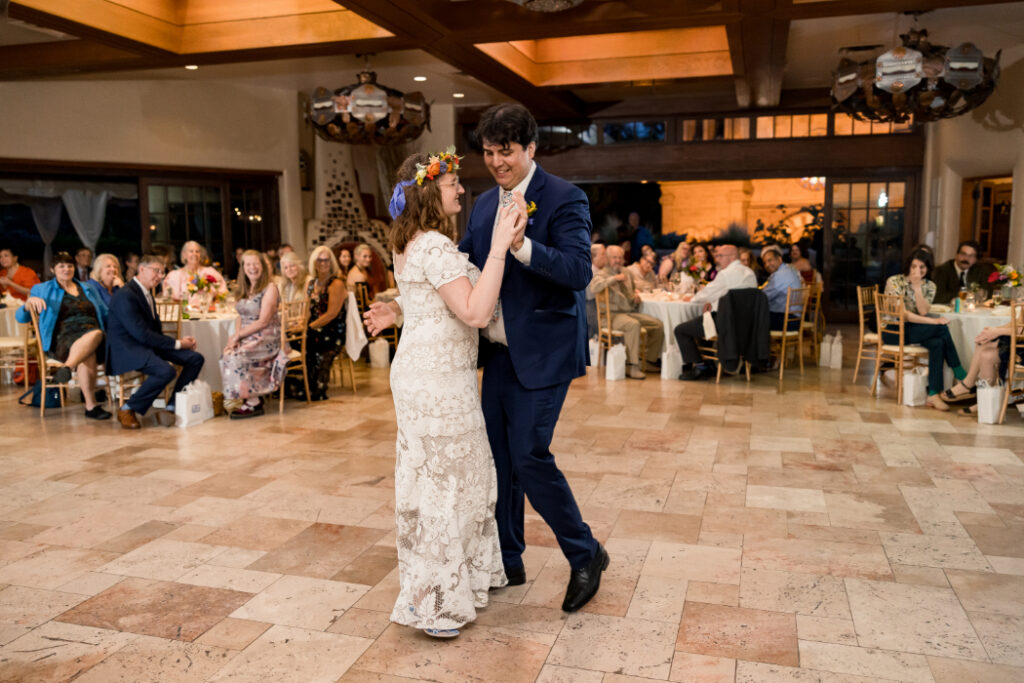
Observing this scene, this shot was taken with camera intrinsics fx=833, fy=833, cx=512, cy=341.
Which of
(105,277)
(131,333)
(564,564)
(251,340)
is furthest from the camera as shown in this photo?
(105,277)

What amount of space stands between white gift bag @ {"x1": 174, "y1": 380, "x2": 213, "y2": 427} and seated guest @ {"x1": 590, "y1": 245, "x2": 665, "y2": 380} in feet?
12.4

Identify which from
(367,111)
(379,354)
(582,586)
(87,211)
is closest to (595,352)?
(379,354)

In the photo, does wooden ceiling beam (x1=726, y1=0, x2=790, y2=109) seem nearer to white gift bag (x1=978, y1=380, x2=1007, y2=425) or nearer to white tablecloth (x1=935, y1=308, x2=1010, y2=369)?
white tablecloth (x1=935, y1=308, x2=1010, y2=369)

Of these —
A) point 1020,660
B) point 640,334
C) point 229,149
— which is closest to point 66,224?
point 229,149

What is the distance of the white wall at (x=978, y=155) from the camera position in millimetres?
9141

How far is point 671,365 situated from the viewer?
8.14 meters

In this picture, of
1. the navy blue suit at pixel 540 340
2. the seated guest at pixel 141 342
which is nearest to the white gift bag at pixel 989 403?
the navy blue suit at pixel 540 340

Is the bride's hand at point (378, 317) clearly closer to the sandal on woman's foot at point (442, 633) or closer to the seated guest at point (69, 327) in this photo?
the sandal on woman's foot at point (442, 633)

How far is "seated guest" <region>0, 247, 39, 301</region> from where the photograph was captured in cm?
905

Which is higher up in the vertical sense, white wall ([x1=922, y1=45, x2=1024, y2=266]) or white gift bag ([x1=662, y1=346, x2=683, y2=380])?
white wall ([x1=922, y1=45, x2=1024, y2=266])

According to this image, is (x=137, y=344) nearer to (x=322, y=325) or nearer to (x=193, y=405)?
(x=193, y=405)

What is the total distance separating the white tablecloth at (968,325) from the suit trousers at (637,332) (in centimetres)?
267

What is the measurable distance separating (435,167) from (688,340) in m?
5.87

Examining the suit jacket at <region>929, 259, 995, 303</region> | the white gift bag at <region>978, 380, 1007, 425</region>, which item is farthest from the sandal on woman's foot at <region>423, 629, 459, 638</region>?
the suit jacket at <region>929, 259, 995, 303</region>
